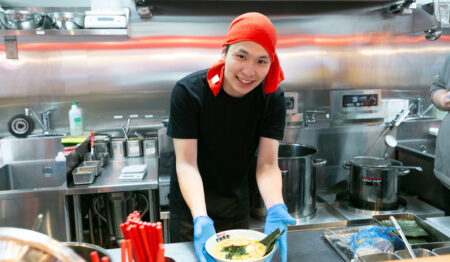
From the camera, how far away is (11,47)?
2840mm

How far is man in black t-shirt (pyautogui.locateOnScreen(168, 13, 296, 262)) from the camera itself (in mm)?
1309

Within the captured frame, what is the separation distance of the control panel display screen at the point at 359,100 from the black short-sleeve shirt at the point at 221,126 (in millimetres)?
1677

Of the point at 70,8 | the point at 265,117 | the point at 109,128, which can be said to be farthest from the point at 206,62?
the point at 265,117

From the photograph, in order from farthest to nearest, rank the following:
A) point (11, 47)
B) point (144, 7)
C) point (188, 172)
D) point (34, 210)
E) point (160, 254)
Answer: point (11, 47) < point (144, 7) < point (34, 210) < point (188, 172) < point (160, 254)

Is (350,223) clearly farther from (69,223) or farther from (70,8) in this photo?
(70,8)

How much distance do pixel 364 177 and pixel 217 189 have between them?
1.16m

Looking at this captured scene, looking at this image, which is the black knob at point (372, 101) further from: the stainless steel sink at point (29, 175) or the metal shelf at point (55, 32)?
the stainless steel sink at point (29, 175)

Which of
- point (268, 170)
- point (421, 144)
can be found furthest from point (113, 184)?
point (421, 144)

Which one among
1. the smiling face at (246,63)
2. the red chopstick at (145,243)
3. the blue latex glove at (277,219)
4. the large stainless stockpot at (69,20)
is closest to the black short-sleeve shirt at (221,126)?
the smiling face at (246,63)

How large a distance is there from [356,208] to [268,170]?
120 cm

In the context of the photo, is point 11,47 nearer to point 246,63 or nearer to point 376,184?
point 246,63

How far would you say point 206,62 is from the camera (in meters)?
3.06

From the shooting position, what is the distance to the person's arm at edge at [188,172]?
4.73ft

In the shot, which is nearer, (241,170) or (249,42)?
(249,42)
